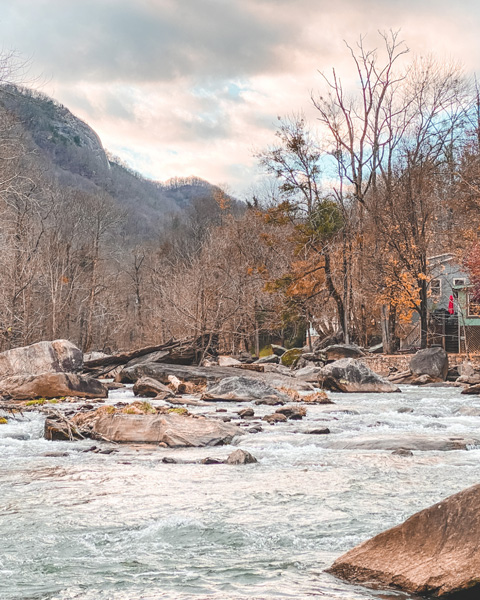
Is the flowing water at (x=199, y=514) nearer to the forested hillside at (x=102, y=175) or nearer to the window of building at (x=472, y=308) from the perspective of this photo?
the window of building at (x=472, y=308)

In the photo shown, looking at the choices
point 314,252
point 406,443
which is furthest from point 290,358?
point 406,443

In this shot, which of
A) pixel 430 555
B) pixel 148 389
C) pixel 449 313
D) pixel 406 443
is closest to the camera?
pixel 430 555

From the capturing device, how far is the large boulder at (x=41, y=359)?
19172 mm

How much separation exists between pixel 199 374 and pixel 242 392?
151 inches

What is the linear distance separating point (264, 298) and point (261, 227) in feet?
22.4

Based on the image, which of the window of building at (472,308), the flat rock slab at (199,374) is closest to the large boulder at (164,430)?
the flat rock slab at (199,374)

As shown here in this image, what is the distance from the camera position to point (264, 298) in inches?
1519

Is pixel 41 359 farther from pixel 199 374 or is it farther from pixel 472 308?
pixel 472 308

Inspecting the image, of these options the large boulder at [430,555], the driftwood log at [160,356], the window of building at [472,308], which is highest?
the window of building at [472,308]

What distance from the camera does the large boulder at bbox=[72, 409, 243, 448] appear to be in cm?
897

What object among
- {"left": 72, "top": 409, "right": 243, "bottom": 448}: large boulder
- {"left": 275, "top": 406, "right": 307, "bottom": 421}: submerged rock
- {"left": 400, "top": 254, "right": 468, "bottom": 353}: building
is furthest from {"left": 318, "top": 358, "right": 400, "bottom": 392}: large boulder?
{"left": 400, "top": 254, "right": 468, "bottom": 353}: building

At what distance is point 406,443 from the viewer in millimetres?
8492

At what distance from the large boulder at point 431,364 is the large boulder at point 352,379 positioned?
488cm

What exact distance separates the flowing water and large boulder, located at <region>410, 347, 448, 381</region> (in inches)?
624
